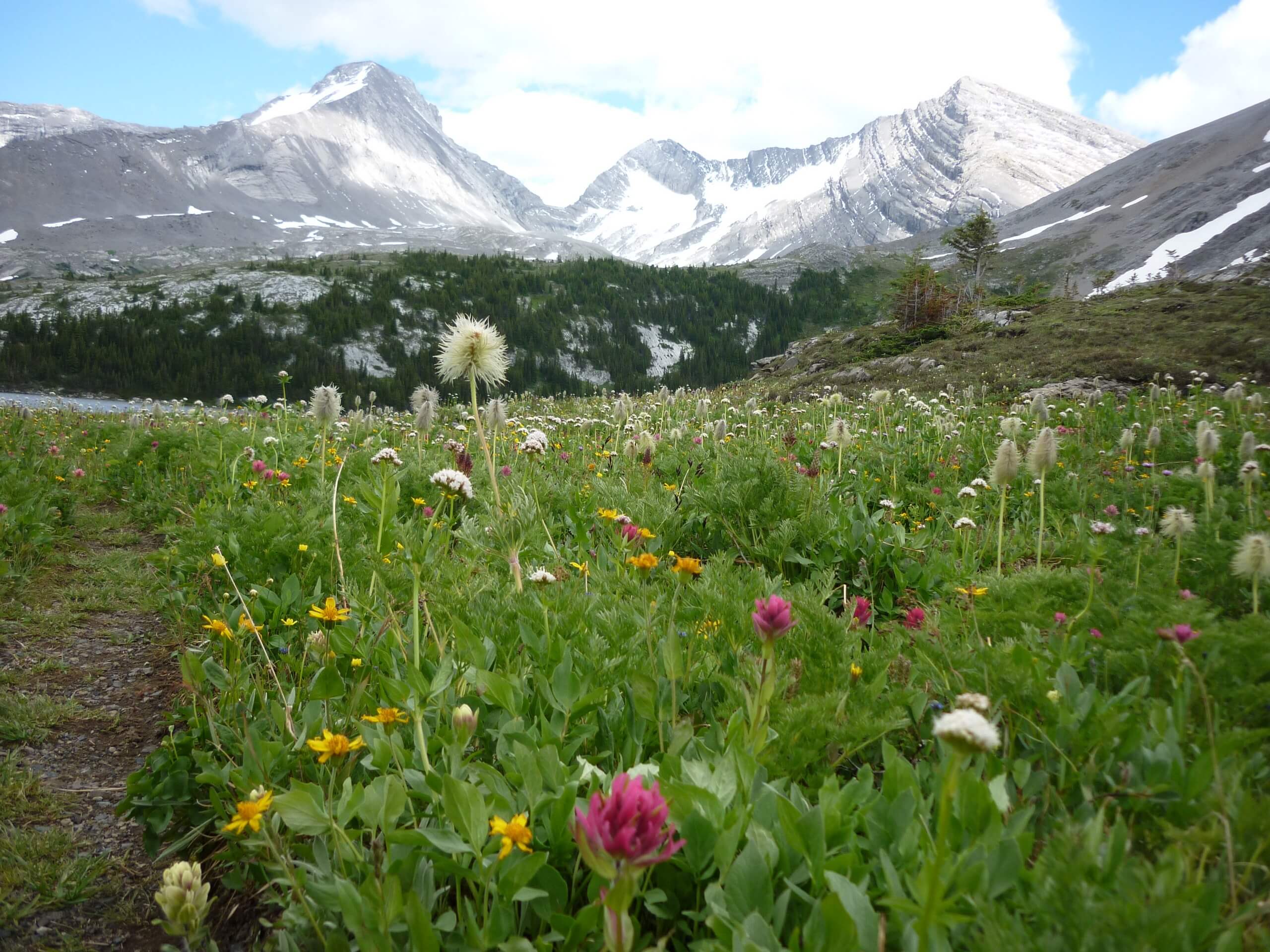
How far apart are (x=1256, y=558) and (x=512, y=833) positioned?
2647 mm

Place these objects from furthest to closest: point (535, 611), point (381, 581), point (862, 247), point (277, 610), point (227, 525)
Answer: point (862, 247)
point (227, 525)
point (277, 610)
point (381, 581)
point (535, 611)

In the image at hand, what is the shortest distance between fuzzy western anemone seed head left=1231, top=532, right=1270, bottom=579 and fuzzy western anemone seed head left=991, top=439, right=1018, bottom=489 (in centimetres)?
121

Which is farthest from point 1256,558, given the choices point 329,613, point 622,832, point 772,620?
point 329,613

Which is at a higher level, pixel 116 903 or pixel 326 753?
pixel 326 753

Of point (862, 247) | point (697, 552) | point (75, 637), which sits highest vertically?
point (862, 247)

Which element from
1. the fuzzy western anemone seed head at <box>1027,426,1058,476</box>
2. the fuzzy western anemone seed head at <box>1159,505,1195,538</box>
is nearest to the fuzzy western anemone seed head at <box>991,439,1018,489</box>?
the fuzzy western anemone seed head at <box>1027,426,1058,476</box>

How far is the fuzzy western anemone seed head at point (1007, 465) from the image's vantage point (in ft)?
11.4

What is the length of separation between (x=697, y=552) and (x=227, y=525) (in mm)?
2920

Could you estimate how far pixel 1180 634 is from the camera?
5.68 feet

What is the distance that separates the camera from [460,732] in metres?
1.66

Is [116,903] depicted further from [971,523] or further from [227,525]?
[971,523]

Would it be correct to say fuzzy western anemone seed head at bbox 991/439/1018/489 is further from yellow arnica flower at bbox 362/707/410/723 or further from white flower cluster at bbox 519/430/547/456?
yellow arnica flower at bbox 362/707/410/723

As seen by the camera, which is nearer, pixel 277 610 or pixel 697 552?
pixel 277 610

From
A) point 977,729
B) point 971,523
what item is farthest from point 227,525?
point 971,523
